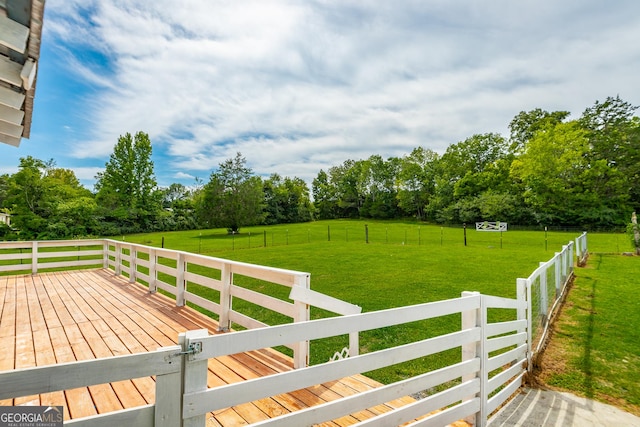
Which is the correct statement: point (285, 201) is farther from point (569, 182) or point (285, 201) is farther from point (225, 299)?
point (225, 299)

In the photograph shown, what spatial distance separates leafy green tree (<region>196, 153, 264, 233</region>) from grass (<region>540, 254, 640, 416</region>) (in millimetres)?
31758

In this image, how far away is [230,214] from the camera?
1385 inches

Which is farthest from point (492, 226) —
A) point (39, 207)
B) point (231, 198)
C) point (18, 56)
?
point (39, 207)

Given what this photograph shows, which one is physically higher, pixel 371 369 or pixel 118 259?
pixel 371 369

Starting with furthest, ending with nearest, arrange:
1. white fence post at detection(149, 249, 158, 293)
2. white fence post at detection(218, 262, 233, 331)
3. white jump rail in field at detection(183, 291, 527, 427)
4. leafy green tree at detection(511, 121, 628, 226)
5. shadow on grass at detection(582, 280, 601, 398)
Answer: leafy green tree at detection(511, 121, 628, 226)
white fence post at detection(149, 249, 158, 293)
white fence post at detection(218, 262, 233, 331)
shadow on grass at detection(582, 280, 601, 398)
white jump rail in field at detection(183, 291, 527, 427)

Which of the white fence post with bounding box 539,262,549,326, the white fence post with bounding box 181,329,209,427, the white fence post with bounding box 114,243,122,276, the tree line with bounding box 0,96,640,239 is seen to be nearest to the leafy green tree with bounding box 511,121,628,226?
the tree line with bounding box 0,96,640,239

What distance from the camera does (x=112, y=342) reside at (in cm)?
353

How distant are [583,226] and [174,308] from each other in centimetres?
4131

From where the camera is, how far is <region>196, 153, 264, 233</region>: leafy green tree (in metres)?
35.2

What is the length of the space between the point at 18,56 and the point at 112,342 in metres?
3.01

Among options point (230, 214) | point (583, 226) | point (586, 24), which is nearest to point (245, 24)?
point (586, 24)

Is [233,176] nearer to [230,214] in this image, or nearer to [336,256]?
[230,214]

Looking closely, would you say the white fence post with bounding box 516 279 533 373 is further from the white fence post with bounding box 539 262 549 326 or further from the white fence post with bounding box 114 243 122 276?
the white fence post with bounding box 114 243 122 276

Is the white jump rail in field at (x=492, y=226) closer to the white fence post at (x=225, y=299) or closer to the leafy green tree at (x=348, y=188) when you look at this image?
the leafy green tree at (x=348, y=188)
